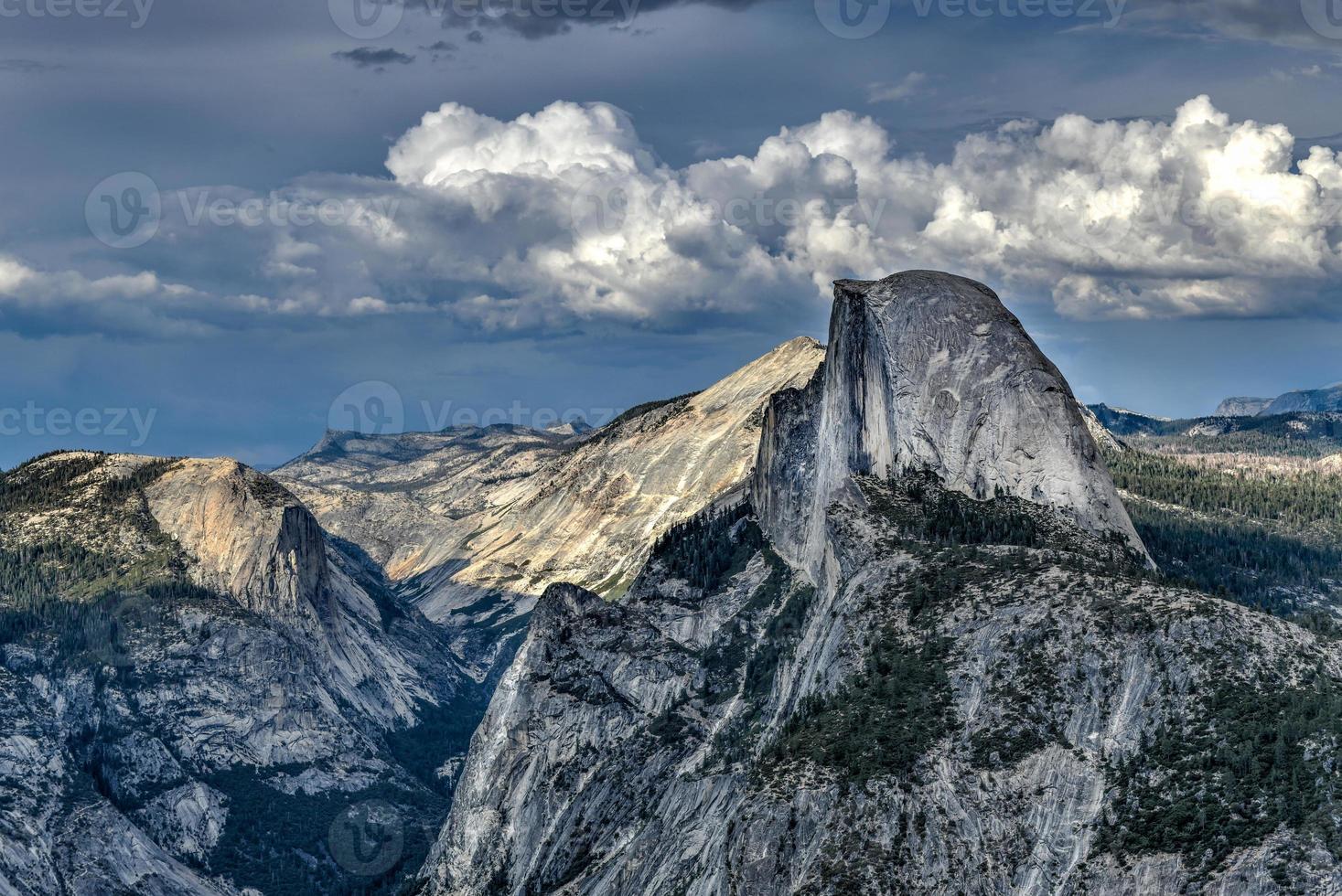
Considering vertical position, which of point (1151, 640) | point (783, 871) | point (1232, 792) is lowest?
point (783, 871)

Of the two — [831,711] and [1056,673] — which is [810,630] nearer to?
[831,711]

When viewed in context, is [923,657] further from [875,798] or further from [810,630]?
[810,630]

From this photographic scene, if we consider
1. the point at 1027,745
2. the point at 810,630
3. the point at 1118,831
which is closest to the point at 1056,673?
the point at 1027,745

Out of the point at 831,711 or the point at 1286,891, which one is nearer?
the point at 1286,891

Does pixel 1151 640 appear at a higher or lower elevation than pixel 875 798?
higher

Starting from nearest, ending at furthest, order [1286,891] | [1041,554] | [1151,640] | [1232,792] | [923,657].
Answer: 1. [1286,891]
2. [1232,792]
3. [1151,640]
4. [923,657]
5. [1041,554]

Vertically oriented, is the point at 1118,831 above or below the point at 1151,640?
below

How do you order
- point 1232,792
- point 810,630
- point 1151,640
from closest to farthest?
point 1232,792 → point 1151,640 → point 810,630

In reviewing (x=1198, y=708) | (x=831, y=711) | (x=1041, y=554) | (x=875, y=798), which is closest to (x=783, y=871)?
(x=875, y=798)

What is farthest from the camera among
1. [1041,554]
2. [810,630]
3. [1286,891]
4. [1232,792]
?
[810,630]
